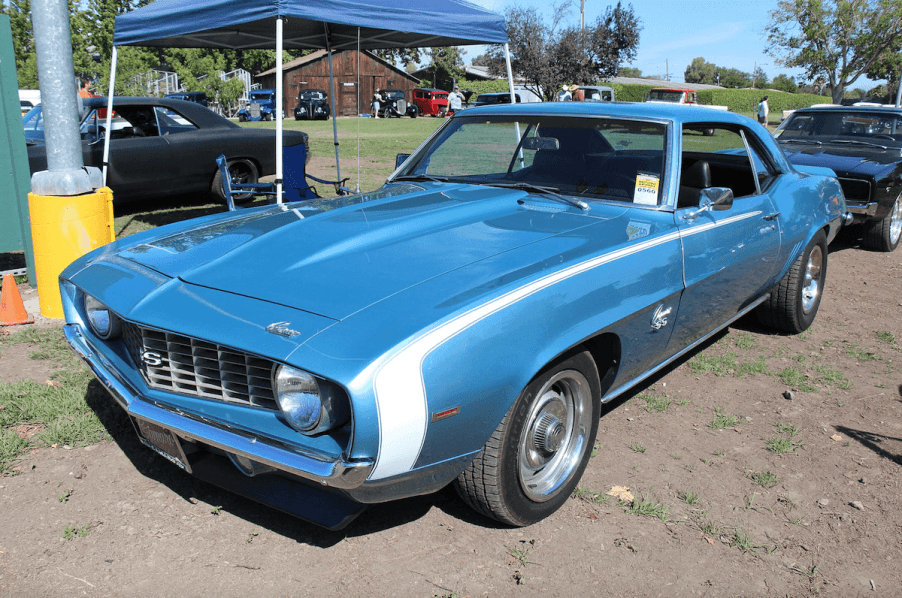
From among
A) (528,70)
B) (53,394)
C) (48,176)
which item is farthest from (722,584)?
(528,70)

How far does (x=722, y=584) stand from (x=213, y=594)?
1717 mm

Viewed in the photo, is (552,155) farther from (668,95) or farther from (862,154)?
(668,95)

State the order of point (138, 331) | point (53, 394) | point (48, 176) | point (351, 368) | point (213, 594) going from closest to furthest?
point (351, 368), point (213, 594), point (138, 331), point (53, 394), point (48, 176)

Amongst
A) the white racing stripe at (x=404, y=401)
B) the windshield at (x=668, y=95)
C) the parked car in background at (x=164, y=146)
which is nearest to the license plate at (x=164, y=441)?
the white racing stripe at (x=404, y=401)

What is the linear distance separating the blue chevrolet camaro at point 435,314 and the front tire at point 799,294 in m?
0.75

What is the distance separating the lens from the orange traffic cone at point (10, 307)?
15.4 ft

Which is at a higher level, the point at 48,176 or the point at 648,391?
the point at 48,176

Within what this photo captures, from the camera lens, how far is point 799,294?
182 inches

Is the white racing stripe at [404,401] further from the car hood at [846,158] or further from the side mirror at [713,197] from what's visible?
the car hood at [846,158]

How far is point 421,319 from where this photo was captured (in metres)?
2.10

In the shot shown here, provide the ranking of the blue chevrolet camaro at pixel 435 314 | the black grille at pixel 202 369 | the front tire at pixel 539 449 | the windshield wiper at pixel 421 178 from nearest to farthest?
1. the blue chevrolet camaro at pixel 435 314
2. the black grille at pixel 202 369
3. the front tire at pixel 539 449
4. the windshield wiper at pixel 421 178

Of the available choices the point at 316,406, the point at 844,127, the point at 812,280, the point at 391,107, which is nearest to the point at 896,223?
the point at 844,127

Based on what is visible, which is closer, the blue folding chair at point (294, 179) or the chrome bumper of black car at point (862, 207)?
the chrome bumper of black car at point (862, 207)

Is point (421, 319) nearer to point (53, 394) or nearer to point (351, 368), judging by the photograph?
point (351, 368)
